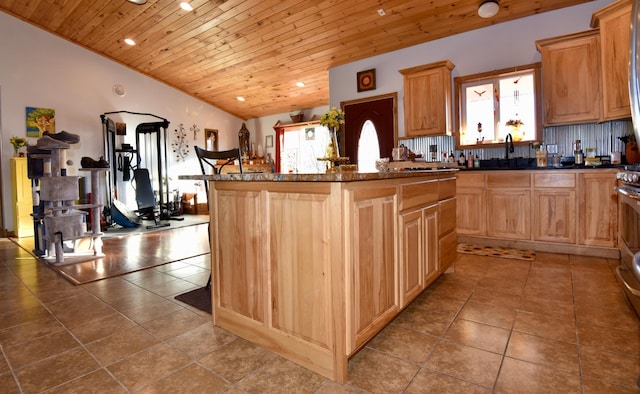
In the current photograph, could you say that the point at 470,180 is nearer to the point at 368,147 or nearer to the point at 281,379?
the point at 368,147

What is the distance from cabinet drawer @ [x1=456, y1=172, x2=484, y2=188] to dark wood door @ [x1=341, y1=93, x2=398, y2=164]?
4.94ft

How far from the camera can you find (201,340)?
6.26ft

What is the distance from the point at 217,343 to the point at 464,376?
1261 millimetres

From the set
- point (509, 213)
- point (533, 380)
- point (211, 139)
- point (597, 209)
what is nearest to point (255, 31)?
point (211, 139)

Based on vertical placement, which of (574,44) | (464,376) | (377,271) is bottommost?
(464,376)

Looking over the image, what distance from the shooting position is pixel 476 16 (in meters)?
4.32

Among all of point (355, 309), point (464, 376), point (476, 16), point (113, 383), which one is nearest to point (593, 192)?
point (476, 16)

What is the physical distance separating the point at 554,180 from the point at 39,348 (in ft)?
15.0

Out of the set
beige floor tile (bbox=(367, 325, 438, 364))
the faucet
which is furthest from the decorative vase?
the faucet

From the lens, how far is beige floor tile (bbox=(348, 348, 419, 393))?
1.47 m

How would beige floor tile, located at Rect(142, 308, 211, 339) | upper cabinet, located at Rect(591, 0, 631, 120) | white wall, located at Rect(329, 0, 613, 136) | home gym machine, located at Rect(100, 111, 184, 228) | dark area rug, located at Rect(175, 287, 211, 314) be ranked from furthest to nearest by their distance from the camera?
home gym machine, located at Rect(100, 111, 184, 228) → white wall, located at Rect(329, 0, 613, 136) → upper cabinet, located at Rect(591, 0, 631, 120) → dark area rug, located at Rect(175, 287, 211, 314) → beige floor tile, located at Rect(142, 308, 211, 339)

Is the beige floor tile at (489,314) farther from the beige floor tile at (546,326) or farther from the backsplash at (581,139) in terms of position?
the backsplash at (581,139)

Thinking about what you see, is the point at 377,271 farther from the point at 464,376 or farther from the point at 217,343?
the point at 217,343

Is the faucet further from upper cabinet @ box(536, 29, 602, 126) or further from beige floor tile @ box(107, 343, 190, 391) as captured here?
beige floor tile @ box(107, 343, 190, 391)
